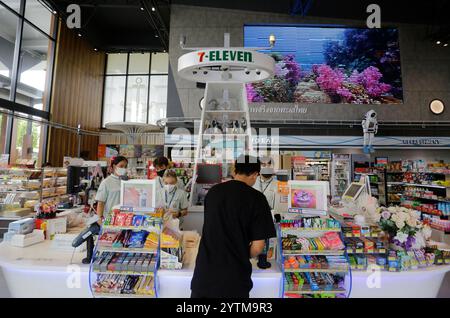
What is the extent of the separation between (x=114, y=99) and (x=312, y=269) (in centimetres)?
1294

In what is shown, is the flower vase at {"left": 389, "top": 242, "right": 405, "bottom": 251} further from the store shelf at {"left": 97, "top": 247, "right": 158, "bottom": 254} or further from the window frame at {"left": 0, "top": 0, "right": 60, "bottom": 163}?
the window frame at {"left": 0, "top": 0, "right": 60, "bottom": 163}

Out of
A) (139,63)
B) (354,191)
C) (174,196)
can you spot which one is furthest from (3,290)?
(139,63)

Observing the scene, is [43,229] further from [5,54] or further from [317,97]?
[5,54]

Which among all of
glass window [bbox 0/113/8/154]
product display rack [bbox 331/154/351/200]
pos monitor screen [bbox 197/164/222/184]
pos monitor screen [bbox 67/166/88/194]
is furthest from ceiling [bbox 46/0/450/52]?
pos monitor screen [bbox 197/164/222/184]

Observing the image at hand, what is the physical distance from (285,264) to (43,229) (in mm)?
2568

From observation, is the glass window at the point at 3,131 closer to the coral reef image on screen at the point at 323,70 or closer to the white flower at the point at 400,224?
the coral reef image on screen at the point at 323,70

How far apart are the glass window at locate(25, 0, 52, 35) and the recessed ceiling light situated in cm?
1313

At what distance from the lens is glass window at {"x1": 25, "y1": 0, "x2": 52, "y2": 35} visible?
8.73 metres

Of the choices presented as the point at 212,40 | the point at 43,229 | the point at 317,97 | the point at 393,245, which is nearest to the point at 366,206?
the point at 393,245

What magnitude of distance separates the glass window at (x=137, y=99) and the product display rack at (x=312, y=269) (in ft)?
38.5

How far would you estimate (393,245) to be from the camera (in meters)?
2.34

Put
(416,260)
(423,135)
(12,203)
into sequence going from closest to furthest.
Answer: (416,260) < (12,203) < (423,135)

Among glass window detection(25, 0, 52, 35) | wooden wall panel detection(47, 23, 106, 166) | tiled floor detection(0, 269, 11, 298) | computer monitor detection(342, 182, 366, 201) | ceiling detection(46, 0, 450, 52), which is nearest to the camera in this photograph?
tiled floor detection(0, 269, 11, 298)

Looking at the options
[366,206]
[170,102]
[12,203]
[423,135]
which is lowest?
[12,203]
